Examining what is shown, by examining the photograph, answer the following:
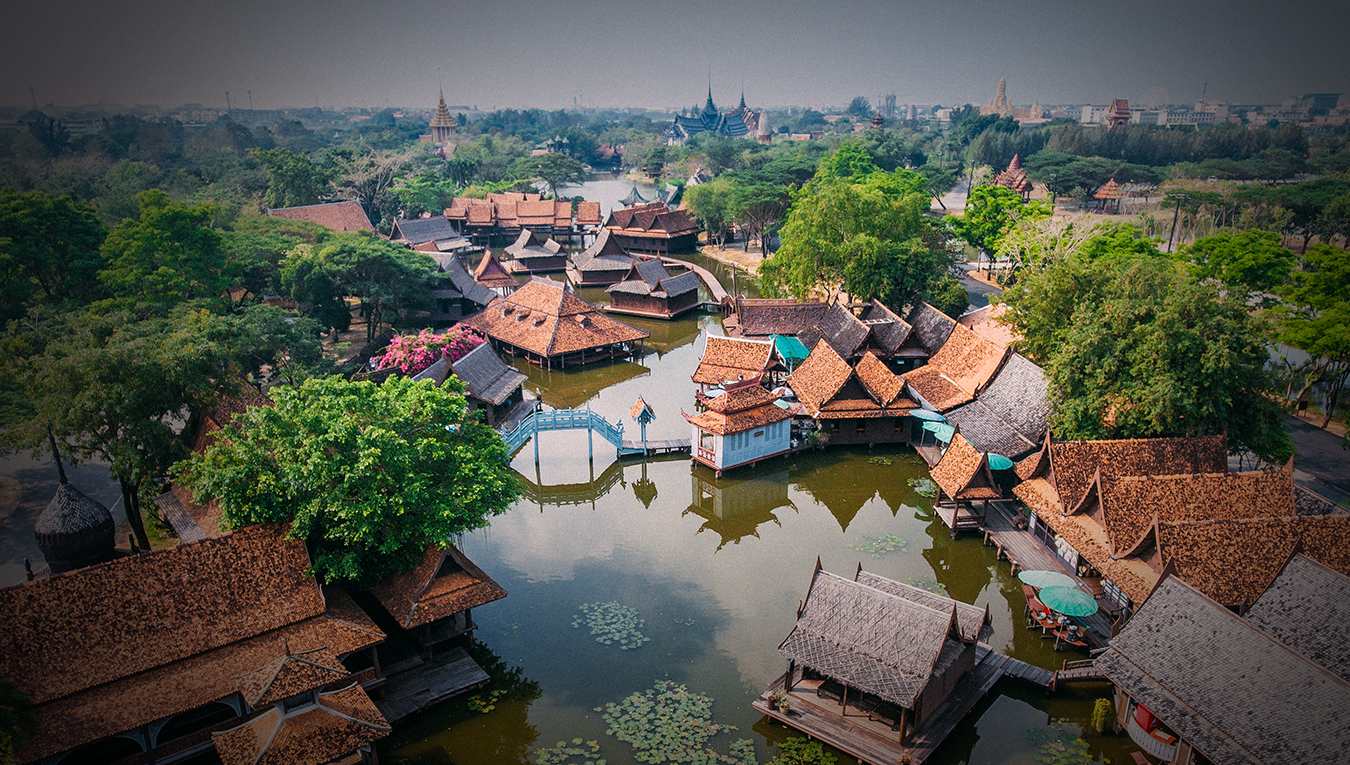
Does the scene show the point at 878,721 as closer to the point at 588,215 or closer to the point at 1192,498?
the point at 1192,498

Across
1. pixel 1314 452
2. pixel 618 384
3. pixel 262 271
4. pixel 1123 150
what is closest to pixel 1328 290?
pixel 1314 452

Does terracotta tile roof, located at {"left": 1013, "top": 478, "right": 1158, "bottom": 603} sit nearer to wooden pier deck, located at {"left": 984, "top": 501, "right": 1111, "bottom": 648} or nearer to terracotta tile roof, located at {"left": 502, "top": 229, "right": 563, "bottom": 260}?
wooden pier deck, located at {"left": 984, "top": 501, "right": 1111, "bottom": 648}

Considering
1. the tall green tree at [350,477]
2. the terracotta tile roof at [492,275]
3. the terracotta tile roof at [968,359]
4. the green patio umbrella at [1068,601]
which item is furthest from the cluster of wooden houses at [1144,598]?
the terracotta tile roof at [492,275]

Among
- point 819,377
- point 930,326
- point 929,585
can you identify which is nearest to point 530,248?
point 930,326

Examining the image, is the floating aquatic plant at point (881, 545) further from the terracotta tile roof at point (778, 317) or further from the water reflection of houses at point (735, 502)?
the terracotta tile roof at point (778, 317)

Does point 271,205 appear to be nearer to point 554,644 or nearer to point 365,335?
point 365,335

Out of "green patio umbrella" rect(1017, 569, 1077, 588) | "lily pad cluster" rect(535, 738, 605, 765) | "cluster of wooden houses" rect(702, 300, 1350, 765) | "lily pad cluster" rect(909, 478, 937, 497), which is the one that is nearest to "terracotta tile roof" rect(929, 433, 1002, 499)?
"cluster of wooden houses" rect(702, 300, 1350, 765)
